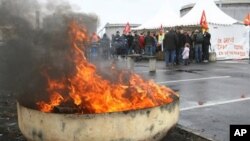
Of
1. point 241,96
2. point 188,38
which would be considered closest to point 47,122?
point 241,96

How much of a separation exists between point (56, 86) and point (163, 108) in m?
1.58

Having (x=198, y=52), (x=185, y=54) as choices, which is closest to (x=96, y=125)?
(x=185, y=54)

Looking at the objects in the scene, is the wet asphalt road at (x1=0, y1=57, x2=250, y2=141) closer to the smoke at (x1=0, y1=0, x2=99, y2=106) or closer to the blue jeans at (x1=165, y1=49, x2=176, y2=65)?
the smoke at (x1=0, y1=0, x2=99, y2=106)

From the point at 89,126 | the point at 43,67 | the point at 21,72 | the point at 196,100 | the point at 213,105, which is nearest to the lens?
the point at 89,126

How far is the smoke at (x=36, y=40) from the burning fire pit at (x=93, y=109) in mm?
148

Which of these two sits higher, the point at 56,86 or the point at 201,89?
the point at 56,86

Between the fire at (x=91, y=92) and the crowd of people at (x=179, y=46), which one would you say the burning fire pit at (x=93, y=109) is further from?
the crowd of people at (x=179, y=46)

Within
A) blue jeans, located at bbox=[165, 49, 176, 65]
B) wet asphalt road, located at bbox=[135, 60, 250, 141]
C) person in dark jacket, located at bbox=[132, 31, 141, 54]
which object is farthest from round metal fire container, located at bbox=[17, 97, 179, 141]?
person in dark jacket, located at bbox=[132, 31, 141, 54]

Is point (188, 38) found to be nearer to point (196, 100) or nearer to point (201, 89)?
point (201, 89)

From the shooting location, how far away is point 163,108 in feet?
17.9

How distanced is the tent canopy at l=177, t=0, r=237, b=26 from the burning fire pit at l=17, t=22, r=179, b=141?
16.6 metres

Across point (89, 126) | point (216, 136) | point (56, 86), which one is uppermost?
point (56, 86)

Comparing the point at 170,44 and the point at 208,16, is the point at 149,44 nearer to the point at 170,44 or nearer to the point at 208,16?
the point at 170,44

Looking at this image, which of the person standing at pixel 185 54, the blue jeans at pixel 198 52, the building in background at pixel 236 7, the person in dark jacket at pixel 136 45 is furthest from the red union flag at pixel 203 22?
the building in background at pixel 236 7
